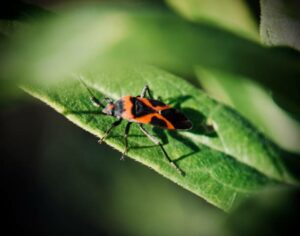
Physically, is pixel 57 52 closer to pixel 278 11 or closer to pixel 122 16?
pixel 122 16

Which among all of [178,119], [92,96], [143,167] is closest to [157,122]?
[178,119]

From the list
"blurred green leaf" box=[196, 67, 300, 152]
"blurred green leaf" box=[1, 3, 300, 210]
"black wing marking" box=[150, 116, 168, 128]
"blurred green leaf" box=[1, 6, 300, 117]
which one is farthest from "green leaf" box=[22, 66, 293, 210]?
"blurred green leaf" box=[1, 6, 300, 117]

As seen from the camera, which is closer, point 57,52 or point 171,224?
point 57,52

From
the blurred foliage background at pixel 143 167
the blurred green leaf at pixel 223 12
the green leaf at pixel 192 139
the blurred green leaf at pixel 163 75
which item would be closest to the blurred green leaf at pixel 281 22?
the blurred foliage background at pixel 143 167

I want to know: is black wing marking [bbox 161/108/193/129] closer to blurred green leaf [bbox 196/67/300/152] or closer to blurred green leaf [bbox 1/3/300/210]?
blurred green leaf [bbox 1/3/300/210]

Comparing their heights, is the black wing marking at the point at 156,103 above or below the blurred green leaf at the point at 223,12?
below

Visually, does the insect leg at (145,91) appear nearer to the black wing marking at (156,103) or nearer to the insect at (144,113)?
the insect at (144,113)

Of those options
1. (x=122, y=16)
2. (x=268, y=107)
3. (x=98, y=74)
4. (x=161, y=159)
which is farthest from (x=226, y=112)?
(x=122, y=16)

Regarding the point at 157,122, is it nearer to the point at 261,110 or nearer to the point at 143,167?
the point at 261,110
